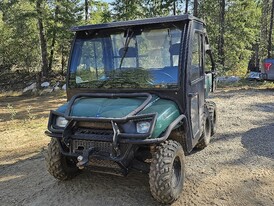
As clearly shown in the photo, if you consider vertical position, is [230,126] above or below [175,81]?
below

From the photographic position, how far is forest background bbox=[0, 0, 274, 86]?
20.1 m

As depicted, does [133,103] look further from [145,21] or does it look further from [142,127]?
[145,21]

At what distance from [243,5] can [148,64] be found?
2172 centimetres

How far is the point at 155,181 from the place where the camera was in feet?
10.4

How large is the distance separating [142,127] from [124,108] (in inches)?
12.6

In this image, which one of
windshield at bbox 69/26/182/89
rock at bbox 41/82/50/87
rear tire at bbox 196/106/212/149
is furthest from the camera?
rock at bbox 41/82/50/87

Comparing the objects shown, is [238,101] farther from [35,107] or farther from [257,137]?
[35,107]

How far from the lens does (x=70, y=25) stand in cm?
2016

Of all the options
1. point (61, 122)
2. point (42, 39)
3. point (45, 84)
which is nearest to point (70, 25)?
point (42, 39)

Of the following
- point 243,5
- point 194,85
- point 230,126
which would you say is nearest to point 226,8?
point 243,5

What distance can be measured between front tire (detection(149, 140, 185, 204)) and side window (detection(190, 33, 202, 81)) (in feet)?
3.52

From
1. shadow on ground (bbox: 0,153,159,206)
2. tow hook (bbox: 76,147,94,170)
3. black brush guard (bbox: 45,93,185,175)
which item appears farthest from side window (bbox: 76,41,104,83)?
shadow on ground (bbox: 0,153,159,206)

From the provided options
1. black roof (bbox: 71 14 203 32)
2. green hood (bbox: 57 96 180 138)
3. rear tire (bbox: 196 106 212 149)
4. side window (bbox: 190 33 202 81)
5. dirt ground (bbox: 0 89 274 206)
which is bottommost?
dirt ground (bbox: 0 89 274 206)

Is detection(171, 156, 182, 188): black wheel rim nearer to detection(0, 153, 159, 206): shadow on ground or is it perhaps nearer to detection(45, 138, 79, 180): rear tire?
detection(0, 153, 159, 206): shadow on ground
